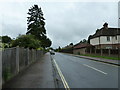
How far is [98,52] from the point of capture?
1479 inches

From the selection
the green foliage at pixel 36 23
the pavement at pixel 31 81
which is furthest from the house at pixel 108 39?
the pavement at pixel 31 81

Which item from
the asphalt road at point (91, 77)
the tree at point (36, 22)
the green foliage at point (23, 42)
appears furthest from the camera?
the tree at point (36, 22)

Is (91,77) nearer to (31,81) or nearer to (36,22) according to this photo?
(31,81)

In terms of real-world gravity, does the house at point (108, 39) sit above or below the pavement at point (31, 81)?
above

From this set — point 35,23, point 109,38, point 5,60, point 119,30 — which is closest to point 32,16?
point 35,23

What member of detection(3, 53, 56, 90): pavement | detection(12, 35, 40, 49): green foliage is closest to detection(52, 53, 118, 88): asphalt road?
detection(3, 53, 56, 90): pavement

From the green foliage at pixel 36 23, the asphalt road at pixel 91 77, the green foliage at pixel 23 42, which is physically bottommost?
the asphalt road at pixel 91 77

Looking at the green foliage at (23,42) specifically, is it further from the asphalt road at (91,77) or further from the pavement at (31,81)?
the pavement at (31,81)

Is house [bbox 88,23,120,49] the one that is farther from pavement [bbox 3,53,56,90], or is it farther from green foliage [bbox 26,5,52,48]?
pavement [bbox 3,53,56,90]

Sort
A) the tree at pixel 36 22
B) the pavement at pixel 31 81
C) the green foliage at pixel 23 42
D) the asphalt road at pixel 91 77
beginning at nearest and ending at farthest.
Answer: the pavement at pixel 31 81 < the asphalt road at pixel 91 77 < the green foliage at pixel 23 42 < the tree at pixel 36 22

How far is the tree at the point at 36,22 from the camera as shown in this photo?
43.1 m

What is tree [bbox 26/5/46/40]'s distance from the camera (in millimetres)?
43062

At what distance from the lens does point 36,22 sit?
148 ft

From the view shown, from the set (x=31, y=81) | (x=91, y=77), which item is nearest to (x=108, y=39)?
(x=91, y=77)
